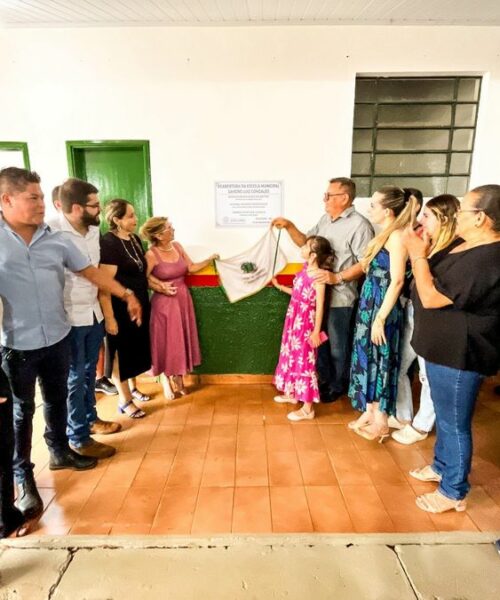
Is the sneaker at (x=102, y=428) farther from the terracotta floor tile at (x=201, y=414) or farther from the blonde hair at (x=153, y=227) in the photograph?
the blonde hair at (x=153, y=227)

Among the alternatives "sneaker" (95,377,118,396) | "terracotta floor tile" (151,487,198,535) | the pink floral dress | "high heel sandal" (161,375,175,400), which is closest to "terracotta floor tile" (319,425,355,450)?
the pink floral dress

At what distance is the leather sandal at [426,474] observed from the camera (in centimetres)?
238

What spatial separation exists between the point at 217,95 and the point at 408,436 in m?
3.12

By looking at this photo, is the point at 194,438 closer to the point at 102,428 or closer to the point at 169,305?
the point at 102,428

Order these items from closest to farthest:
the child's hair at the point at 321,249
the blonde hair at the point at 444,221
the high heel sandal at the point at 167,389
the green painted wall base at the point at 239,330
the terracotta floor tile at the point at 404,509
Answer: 1. the terracotta floor tile at the point at 404,509
2. the blonde hair at the point at 444,221
3. the child's hair at the point at 321,249
4. the high heel sandal at the point at 167,389
5. the green painted wall base at the point at 239,330

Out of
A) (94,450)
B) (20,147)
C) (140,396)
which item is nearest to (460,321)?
(94,450)

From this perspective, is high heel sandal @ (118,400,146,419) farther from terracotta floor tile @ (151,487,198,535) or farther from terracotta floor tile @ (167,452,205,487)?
terracotta floor tile @ (151,487,198,535)

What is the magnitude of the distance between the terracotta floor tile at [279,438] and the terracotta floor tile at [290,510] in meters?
0.42

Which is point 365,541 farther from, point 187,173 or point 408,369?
point 187,173

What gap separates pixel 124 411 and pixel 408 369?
2.26 m

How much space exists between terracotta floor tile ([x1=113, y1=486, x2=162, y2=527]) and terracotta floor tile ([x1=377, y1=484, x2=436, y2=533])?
1295 millimetres

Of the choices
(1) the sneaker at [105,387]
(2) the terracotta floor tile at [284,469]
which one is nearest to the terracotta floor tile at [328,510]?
(2) the terracotta floor tile at [284,469]

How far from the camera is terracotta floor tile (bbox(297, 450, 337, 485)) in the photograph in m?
2.41

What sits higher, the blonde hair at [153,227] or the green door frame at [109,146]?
the green door frame at [109,146]
